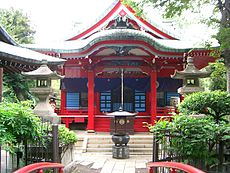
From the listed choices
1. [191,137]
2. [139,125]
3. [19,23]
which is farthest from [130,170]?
[19,23]

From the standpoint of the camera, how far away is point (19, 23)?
93.9ft

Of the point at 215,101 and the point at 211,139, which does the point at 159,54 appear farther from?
the point at 211,139

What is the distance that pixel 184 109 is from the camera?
27.5 feet

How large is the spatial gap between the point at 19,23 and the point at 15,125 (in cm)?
2476

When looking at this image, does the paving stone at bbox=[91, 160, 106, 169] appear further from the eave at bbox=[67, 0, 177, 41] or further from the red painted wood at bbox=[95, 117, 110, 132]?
the eave at bbox=[67, 0, 177, 41]

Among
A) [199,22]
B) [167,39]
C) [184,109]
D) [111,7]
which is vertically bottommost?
[184,109]

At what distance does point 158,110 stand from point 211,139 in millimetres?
11771

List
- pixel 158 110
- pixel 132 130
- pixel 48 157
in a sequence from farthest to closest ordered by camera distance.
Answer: pixel 158 110 < pixel 132 130 < pixel 48 157

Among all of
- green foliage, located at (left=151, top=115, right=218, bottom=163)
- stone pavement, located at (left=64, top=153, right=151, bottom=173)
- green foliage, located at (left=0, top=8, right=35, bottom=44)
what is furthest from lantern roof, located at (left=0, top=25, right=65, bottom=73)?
green foliage, located at (left=0, top=8, right=35, bottom=44)

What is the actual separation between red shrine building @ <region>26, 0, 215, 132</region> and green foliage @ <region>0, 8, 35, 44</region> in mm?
10186

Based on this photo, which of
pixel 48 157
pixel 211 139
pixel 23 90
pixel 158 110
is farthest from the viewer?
pixel 23 90

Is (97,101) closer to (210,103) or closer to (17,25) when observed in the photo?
(210,103)

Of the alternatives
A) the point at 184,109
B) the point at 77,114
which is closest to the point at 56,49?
the point at 77,114

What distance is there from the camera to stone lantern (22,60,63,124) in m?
10.1
